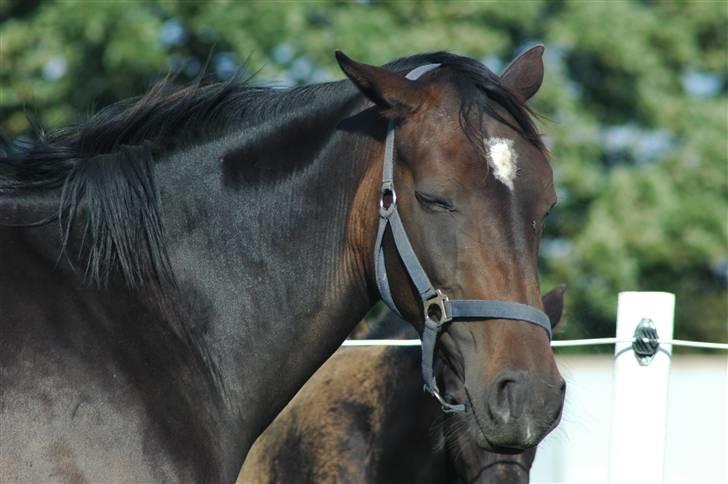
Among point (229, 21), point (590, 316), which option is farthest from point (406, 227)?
point (590, 316)

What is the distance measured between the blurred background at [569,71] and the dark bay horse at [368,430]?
248 inches

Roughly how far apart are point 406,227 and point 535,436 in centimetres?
63

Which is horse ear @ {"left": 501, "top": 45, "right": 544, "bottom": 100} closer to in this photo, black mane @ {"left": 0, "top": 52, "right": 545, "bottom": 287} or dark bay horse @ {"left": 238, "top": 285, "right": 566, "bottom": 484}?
black mane @ {"left": 0, "top": 52, "right": 545, "bottom": 287}

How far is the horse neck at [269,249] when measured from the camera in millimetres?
2838

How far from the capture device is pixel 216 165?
9.59 feet

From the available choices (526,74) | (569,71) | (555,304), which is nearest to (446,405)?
(526,74)

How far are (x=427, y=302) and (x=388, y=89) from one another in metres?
0.58

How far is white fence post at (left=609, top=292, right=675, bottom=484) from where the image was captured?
3.55m

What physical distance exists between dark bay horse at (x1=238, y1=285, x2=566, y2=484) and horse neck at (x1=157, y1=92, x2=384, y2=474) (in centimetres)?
114

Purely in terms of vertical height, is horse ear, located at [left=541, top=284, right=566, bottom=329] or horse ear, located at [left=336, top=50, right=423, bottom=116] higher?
horse ear, located at [left=336, top=50, right=423, bottom=116]

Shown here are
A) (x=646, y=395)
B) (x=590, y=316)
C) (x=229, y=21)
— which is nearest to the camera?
(x=646, y=395)

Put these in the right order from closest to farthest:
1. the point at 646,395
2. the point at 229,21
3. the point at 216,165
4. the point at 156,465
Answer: the point at 156,465, the point at 216,165, the point at 646,395, the point at 229,21

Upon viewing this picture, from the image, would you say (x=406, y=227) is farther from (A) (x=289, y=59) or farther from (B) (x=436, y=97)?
(A) (x=289, y=59)

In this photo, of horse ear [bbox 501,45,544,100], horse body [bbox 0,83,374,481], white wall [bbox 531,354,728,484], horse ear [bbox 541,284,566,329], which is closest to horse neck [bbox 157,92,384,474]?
horse body [bbox 0,83,374,481]
